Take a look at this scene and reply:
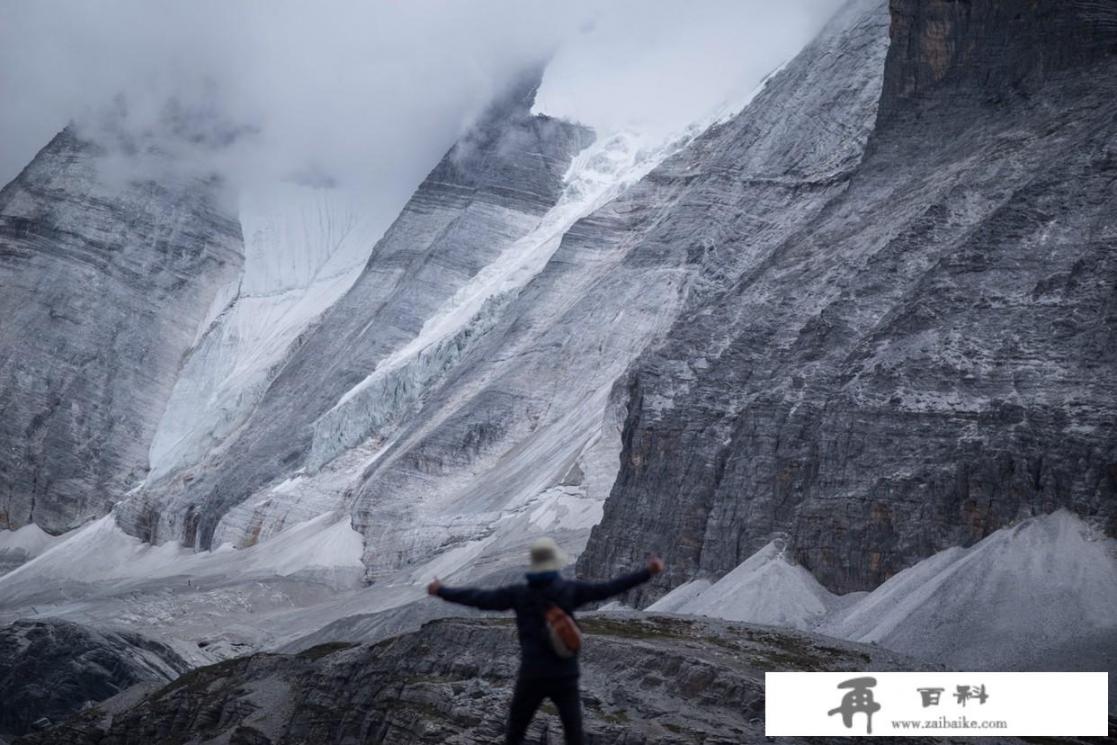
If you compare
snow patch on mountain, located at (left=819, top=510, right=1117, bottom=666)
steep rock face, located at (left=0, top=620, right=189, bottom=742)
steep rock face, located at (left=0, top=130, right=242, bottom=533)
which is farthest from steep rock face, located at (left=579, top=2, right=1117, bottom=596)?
steep rock face, located at (left=0, top=130, right=242, bottom=533)

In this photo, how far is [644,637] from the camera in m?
30.0

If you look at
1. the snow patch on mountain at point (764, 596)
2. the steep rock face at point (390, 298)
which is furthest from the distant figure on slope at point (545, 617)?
the steep rock face at point (390, 298)

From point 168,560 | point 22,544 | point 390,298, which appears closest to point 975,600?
point 168,560

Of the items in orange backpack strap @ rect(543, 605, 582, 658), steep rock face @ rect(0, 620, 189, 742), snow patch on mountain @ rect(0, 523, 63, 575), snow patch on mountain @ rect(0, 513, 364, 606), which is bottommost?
orange backpack strap @ rect(543, 605, 582, 658)

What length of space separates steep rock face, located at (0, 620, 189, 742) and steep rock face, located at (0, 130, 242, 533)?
2582 inches

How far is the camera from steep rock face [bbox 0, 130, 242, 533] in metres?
119

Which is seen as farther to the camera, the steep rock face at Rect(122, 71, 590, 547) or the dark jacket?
the steep rock face at Rect(122, 71, 590, 547)

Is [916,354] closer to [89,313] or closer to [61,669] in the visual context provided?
[61,669]

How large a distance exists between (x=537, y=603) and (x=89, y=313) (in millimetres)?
119350

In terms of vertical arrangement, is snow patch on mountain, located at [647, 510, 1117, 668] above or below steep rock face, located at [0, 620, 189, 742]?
above

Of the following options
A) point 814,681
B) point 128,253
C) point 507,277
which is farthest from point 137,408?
point 814,681

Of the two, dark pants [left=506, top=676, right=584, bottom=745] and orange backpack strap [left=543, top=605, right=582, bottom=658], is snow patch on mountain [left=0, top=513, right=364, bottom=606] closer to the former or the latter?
dark pants [left=506, top=676, right=584, bottom=745]

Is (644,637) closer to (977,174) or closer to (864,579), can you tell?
(864,579)

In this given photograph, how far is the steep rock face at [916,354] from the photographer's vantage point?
4559cm
